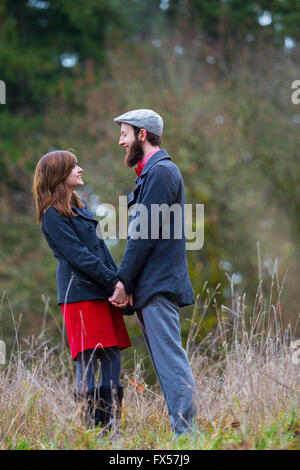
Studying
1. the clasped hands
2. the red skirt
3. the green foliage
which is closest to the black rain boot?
the red skirt

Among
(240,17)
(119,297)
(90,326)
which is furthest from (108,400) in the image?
(240,17)

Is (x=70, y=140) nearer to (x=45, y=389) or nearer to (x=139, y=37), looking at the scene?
(x=139, y=37)

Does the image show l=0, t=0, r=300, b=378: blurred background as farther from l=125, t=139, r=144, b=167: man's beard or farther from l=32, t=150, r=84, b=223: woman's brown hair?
l=32, t=150, r=84, b=223: woman's brown hair

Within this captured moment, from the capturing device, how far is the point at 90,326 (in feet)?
10.8

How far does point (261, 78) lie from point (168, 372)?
8574 millimetres

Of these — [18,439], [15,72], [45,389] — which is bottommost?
[18,439]

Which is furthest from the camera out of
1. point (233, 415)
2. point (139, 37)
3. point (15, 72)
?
point (15, 72)

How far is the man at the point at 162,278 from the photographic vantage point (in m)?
3.16

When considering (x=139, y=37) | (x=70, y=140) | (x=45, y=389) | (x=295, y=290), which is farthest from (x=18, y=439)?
(x=139, y=37)

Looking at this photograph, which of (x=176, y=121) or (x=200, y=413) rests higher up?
(x=176, y=121)

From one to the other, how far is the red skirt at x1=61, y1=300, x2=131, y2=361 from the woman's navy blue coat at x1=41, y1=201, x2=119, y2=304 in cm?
4

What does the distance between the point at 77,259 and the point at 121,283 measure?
26 cm

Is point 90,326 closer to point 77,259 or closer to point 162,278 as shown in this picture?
point 77,259

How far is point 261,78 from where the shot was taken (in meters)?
10.9
